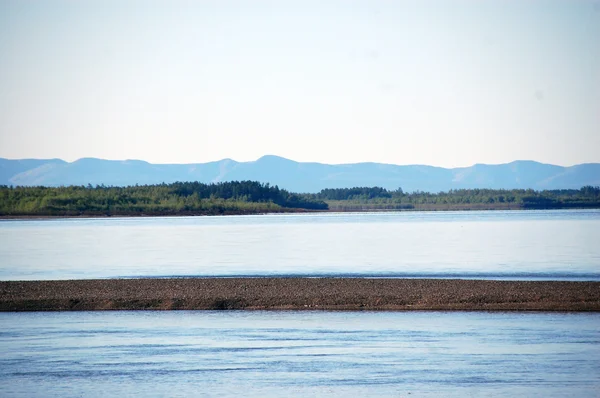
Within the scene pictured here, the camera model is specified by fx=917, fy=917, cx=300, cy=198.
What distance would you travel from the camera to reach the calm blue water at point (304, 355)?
15789mm

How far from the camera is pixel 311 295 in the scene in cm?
2628

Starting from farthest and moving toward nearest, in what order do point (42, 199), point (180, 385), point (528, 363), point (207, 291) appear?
point (42, 199) → point (207, 291) → point (528, 363) → point (180, 385)

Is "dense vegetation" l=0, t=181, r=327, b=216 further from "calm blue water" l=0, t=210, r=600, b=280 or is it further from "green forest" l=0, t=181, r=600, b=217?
"calm blue water" l=0, t=210, r=600, b=280

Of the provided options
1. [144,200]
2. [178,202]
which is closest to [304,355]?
[144,200]

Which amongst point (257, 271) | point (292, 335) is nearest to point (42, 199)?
point (257, 271)

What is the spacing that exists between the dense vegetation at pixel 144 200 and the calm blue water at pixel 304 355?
11692 centimetres

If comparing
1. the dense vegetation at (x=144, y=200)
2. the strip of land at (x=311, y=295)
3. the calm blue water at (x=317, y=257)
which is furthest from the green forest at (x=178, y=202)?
the strip of land at (x=311, y=295)

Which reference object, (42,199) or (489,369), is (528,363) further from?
Result: (42,199)

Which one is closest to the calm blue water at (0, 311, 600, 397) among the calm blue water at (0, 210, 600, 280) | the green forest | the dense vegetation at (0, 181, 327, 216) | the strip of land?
the strip of land

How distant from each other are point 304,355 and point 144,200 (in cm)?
13360

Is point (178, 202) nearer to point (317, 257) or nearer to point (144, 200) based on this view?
point (144, 200)

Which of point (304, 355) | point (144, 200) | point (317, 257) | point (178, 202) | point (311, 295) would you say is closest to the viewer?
point (304, 355)

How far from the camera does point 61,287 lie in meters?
29.0

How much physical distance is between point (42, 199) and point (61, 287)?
113117 mm
